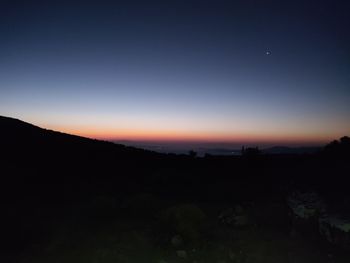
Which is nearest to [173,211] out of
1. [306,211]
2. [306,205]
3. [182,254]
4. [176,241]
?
[176,241]

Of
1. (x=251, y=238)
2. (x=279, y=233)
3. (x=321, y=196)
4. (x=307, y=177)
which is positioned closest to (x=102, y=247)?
(x=251, y=238)

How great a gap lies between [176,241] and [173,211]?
2353mm

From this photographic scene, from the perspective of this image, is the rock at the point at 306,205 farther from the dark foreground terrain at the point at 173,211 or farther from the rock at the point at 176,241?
the rock at the point at 176,241

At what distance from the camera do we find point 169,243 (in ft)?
59.9

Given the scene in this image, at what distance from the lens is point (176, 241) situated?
18.2m

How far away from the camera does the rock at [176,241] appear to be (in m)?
18.0

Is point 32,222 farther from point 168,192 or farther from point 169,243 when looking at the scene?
point 168,192

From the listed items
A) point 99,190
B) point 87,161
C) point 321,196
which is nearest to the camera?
point 321,196

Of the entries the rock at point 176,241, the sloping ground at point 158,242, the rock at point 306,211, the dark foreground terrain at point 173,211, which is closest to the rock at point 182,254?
the sloping ground at point 158,242

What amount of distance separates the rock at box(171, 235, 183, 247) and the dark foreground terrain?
63 millimetres

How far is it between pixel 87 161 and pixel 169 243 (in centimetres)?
2675

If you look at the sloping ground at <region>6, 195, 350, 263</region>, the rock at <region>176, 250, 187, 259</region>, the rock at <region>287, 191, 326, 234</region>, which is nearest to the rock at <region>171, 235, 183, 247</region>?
the sloping ground at <region>6, 195, 350, 263</region>

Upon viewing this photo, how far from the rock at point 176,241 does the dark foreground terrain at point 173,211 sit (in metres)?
0.06

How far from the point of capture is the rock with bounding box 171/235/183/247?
59.0 ft
